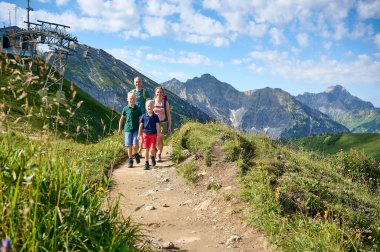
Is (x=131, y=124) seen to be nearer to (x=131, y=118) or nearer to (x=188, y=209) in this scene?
(x=131, y=118)

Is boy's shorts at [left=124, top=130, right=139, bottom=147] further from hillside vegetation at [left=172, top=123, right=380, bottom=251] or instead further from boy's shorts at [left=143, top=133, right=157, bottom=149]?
hillside vegetation at [left=172, top=123, right=380, bottom=251]

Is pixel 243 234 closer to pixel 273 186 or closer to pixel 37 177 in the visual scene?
pixel 273 186

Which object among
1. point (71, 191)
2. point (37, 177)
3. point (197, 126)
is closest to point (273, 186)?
point (71, 191)

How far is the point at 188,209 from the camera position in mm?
9758

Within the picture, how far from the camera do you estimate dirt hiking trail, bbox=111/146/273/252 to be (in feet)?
24.0

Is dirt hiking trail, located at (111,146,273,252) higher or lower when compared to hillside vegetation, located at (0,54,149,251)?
lower

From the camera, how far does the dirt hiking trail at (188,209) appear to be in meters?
7.31

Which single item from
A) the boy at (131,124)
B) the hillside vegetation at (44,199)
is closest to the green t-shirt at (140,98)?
the boy at (131,124)

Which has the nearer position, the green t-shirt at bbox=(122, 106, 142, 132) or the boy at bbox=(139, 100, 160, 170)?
the boy at bbox=(139, 100, 160, 170)

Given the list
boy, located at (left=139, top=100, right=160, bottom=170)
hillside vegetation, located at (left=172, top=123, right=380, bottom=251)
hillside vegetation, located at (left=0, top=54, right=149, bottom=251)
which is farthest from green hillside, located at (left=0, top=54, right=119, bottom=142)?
boy, located at (left=139, top=100, right=160, bottom=170)

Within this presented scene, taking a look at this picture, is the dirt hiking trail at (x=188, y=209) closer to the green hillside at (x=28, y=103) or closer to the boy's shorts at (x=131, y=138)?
the boy's shorts at (x=131, y=138)

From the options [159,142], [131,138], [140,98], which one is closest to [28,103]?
[131,138]

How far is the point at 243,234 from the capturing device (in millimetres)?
7766

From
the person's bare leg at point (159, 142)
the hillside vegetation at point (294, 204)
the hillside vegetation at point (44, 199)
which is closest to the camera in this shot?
the hillside vegetation at point (44, 199)
